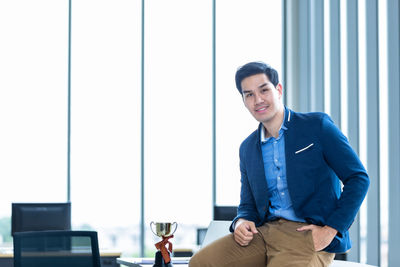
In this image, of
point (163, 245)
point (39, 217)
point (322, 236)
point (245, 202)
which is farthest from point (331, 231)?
point (39, 217)

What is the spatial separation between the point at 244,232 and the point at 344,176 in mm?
406

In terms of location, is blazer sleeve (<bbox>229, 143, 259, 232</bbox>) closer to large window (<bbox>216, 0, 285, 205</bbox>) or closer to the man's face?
the man's face

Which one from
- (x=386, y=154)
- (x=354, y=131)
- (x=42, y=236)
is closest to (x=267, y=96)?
(x=42, y=236)

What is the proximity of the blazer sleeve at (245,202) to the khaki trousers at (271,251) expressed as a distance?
8cm

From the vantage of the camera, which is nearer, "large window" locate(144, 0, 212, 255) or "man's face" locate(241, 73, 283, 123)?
"man's face" locate(241, 73, 283, 123)

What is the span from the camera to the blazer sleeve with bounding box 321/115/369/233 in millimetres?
1889

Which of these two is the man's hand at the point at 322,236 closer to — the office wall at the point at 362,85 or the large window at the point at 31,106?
the office wall at the point at 362,85

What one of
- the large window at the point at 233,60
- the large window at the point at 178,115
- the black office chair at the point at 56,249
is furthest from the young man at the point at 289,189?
the large window at the point at 233,60

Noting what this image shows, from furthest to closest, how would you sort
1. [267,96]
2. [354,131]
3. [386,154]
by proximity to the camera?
[354,131] → [386,154] → [267,96]

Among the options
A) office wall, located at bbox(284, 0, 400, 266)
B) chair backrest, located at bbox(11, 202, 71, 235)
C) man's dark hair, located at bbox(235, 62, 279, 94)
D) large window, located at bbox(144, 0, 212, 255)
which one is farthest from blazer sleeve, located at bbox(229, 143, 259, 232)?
large window, located at bbox(144, 0, 212, 255)

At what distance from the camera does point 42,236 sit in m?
2.38

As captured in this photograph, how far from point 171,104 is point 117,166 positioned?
2.74ft

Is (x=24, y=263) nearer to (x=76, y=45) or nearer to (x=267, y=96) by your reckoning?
(x=267, y=96)

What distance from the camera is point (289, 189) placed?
6.61 feet
